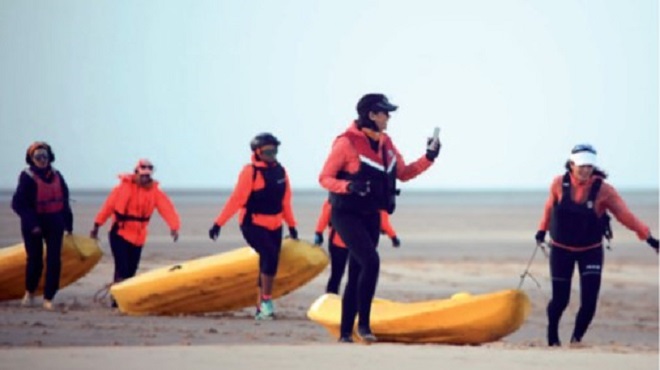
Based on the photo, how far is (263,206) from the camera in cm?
1895

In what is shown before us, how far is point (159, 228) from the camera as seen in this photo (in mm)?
55406

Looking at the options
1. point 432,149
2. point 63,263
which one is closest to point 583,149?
point 432,149

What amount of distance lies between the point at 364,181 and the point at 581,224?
8.75ft

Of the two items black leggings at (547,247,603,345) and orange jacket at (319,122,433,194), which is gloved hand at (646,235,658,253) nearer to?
black leggings at (547,247,603,345)

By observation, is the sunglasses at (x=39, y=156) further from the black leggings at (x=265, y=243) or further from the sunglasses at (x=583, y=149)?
the sunglasses at (x=583, y=149)

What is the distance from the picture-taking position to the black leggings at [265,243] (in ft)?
62.5

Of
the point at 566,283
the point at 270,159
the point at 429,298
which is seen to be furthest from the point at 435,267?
the point at 566,283

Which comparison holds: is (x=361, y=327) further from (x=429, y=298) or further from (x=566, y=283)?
(x=429, y=298)

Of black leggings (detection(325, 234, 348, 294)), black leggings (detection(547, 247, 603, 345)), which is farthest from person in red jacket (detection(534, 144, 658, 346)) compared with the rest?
black leggings (detection(325, 234, 348, 294))

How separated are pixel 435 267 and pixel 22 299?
13.8m

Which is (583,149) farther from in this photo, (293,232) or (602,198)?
(293,232)

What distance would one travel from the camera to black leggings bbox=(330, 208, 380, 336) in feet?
47.0

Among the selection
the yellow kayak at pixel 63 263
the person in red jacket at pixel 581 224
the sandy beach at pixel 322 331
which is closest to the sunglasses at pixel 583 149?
the person in red jacket at pixel 581 224

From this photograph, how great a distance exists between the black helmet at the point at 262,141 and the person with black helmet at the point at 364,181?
4.23m
